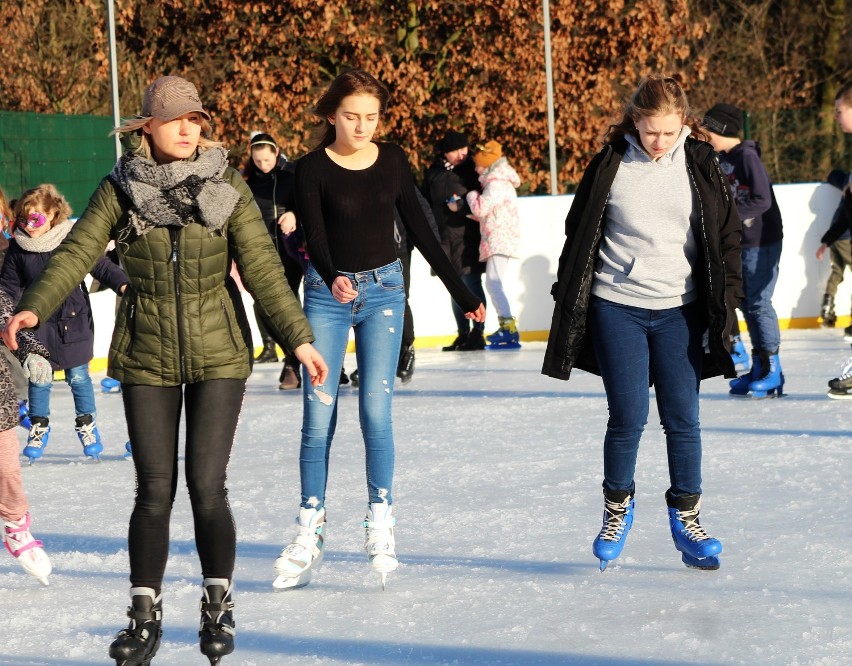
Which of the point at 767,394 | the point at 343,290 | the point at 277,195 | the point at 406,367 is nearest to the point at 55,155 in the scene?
the point at 277,195

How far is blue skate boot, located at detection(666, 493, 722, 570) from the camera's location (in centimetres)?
413

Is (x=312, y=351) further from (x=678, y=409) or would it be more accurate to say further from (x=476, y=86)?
(x=476, y=86)

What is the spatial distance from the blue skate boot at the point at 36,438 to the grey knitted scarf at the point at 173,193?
357cm

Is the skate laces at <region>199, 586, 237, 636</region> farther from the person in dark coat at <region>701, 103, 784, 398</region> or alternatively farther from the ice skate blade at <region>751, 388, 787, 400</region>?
the ice skate blade at <region>751, 388, 787, 400</region>

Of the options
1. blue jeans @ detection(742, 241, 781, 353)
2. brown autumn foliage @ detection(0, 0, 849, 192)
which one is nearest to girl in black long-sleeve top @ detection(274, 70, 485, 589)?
blue jeans @ detection(742, 241, 781, 353)

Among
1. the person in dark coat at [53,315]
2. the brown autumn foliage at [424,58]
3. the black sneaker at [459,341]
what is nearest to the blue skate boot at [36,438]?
the person in dark coat at [53,315]

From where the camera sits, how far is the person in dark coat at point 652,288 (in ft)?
13.3

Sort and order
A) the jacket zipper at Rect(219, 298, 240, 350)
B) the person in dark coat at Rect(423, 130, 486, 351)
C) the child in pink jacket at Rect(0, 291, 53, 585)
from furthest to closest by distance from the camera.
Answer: the person in dark coat at Rect(423, 130, 486, 351), the child in pink jacket at Rect(0, 291, 53, 585), the jacket zipper at Rect(219, 298, 240, 350)

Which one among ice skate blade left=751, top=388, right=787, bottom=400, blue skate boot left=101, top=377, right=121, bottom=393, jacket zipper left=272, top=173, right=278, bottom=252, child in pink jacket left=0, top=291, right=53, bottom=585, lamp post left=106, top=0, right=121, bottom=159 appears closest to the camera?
child in pink jacket left=0, top=291, right=53, bottom=585

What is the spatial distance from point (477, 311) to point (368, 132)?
0.60 metres

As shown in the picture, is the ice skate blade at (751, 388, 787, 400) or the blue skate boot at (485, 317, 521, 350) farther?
the blue skate boot at (485, 317, 521, 350)

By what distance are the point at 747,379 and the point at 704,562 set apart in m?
3.93

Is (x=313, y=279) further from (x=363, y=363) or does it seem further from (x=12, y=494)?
(x=12, y=494)

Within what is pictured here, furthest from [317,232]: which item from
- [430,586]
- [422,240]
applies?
[430,586]
